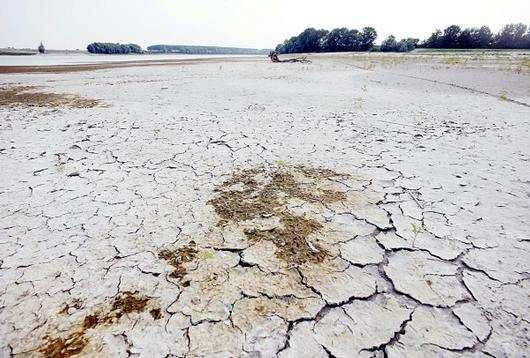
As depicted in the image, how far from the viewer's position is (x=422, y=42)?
59.4 meters

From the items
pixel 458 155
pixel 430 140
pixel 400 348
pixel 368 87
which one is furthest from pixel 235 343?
pixel 368 87

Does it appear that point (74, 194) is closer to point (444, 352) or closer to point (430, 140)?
point (444, 352)

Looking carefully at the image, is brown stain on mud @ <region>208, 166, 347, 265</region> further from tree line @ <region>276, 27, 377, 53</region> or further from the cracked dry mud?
tree line @ <region>276, 27, 377, 53</region>

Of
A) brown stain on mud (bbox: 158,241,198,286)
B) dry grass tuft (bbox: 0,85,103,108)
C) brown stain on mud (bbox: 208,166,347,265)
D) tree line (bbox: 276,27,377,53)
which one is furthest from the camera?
tree line (bbox: 276,27,377,53)

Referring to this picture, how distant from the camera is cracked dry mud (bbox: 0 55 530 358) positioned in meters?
1.69

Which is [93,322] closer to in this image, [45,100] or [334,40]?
[45,100]

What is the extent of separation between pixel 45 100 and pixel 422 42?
6760 centimetres

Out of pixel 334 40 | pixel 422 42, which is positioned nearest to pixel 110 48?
pixel 334 40

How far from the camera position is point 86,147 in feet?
15.0

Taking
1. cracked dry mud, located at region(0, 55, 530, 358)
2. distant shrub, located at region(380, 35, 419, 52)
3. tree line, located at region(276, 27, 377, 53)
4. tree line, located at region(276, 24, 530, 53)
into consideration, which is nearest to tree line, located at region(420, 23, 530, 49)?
tree line, located at region(276, 24, 530, 53)

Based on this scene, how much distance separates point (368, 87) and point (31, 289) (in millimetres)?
10531

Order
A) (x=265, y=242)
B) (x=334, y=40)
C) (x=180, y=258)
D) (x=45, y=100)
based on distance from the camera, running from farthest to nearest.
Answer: (x=334, y=40) → (x=45, y=100) → (x=265, y=242) → (x=180, y=258)

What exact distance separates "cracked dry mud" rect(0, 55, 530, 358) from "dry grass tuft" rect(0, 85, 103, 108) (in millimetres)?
2526

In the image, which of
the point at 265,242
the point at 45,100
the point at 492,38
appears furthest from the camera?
the point at 492,38
